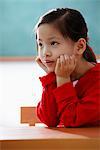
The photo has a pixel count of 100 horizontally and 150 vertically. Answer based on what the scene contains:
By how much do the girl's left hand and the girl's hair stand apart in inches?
2.0

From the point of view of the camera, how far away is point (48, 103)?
2.05 feet

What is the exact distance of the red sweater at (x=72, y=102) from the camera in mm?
560

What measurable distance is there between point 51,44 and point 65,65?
0.16 feet

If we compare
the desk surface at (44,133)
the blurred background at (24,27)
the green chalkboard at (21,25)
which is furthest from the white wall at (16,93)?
the desk surface at (44,133)

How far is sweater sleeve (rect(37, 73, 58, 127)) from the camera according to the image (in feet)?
2.01

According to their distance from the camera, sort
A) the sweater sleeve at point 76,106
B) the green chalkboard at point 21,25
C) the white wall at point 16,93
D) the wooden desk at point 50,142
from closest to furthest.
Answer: the wooden desk at point 50,142 < the sweater sleeve at point 76,106 < the white wall at point 16,93 < the green chalkboard at point 21,25

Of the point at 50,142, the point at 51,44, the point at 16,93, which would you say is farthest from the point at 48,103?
the point at 16,93

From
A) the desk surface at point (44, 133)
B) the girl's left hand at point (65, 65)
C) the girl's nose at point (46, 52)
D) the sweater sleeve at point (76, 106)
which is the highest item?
the girl's nose at point (46, 52)

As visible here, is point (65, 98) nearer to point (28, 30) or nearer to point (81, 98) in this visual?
point (81, 98)

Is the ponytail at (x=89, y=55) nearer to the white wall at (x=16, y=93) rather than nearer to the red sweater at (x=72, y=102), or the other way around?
the red sweater at (x=72, y=102)

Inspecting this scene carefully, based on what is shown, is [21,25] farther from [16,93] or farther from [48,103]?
[48,103]

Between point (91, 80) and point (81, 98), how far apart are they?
0.13ft

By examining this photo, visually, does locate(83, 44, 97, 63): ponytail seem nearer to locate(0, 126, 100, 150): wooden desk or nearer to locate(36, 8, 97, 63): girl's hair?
locate(36, 8, 97, 63): girl's hair
